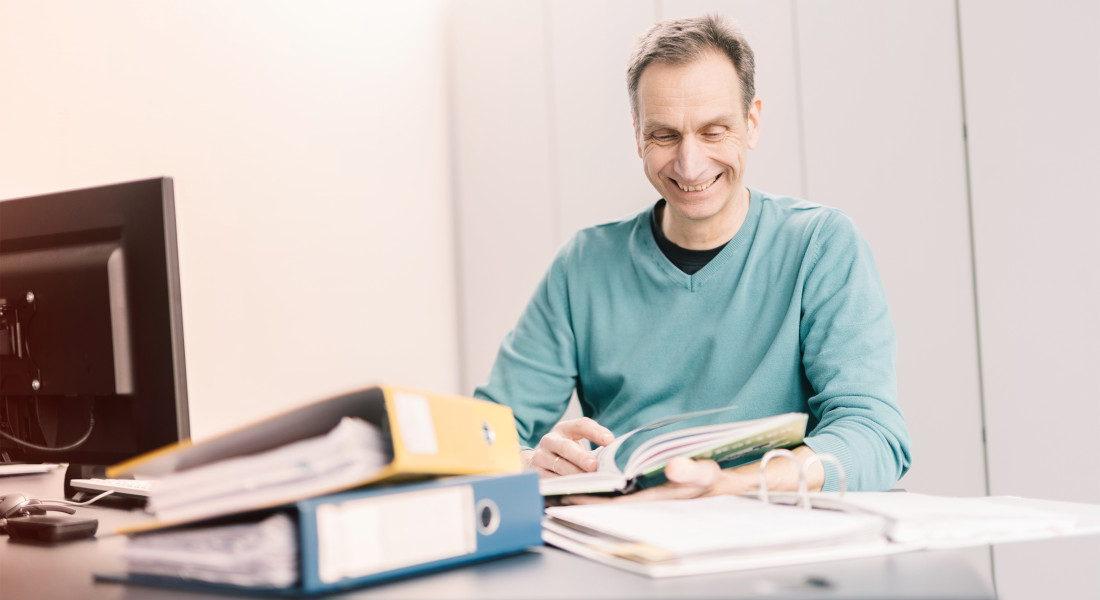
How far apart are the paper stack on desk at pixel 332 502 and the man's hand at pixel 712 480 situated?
215 mm

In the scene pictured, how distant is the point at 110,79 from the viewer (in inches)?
84.2

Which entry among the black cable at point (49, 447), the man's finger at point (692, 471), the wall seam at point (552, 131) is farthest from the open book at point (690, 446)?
the wall seam at point (552, 131)

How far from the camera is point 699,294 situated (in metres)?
1.54

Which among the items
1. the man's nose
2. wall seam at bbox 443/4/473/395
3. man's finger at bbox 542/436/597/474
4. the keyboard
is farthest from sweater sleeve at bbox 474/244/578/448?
wall seam at bbox 443/4/473/395

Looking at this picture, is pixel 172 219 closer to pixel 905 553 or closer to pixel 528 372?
pixel 528 372

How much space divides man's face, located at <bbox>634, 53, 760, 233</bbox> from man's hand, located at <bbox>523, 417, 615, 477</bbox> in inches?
21.7

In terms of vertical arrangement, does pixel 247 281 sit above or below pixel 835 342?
above

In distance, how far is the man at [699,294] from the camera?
4.61 ft

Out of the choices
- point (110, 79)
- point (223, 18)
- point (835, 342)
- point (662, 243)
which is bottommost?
point (835, 342)

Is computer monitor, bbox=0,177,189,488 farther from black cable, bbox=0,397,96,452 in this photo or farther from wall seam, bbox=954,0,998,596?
wall seam, bbox=954,0,998,596

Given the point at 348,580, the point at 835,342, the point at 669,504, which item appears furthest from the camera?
the point at 835,342

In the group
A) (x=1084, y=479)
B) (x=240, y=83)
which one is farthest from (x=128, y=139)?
(x=1084, y=479)

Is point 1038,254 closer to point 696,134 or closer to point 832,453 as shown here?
point 696,134

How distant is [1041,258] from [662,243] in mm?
1173
